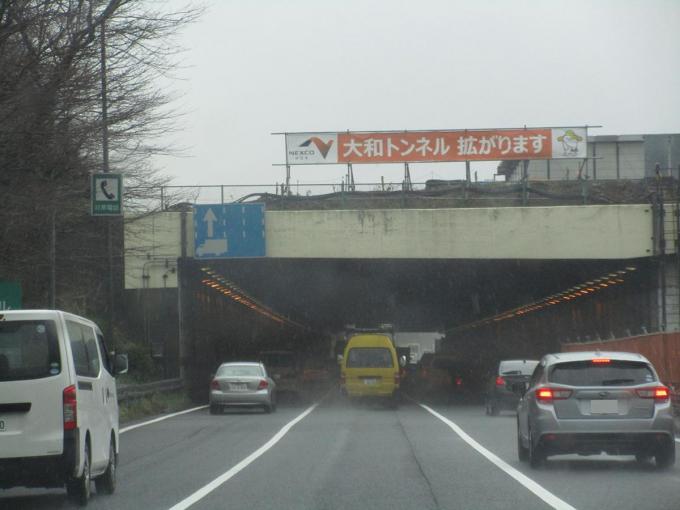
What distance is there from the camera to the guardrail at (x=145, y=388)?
101 feet

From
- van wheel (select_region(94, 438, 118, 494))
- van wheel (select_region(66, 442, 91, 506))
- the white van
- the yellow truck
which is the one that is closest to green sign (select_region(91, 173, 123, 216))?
van wheel (select_region(94, 438, 118, 494))

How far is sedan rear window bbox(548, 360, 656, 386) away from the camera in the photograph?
627 inches

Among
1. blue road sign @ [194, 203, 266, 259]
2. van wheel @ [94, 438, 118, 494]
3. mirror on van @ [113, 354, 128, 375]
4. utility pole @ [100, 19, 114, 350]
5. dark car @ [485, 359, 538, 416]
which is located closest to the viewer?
van wheel @ [94, 438, 118, 494]

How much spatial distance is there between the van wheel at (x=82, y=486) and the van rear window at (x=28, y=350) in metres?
1.04

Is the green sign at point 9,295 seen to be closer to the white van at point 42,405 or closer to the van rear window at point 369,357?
the white van at point 42,405

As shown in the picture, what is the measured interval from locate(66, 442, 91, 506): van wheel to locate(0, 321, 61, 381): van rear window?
1.04 metres

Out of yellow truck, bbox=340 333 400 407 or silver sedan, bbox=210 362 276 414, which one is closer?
silver sedan, bbox=210 362 276 414

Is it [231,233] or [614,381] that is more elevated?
[231,233]

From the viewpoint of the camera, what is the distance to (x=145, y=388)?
1325 inches

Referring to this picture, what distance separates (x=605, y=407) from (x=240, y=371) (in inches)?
778

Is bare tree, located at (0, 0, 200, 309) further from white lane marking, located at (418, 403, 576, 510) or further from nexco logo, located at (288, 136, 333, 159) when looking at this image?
nexco logo, located at (288, 136, 333, 159)

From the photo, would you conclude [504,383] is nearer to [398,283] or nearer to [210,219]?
[210,219]

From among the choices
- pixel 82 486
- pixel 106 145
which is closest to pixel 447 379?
pixel 106 145

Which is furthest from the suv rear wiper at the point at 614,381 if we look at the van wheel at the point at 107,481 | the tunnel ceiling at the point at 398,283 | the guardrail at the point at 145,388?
the tunnel ceiling at the point at 398,283
